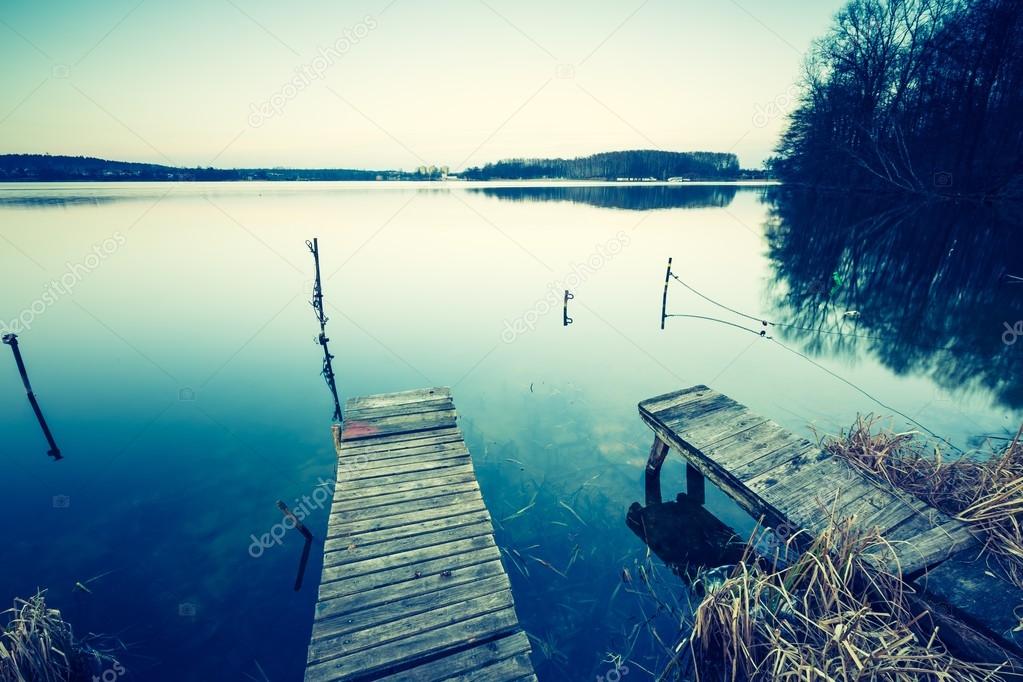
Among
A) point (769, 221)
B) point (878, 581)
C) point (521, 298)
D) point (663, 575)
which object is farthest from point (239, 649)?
point (769, 221)

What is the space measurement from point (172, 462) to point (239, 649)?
5.37 m

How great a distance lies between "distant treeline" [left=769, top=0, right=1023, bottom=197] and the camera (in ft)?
132

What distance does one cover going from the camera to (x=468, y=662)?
4.45m

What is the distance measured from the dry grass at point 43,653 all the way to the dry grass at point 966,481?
10679 millimetres

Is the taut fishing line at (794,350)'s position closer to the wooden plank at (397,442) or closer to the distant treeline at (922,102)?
the wooden plank at (397,442)

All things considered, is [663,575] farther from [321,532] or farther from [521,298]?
[521,298]

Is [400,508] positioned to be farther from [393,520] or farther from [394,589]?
[394,589]

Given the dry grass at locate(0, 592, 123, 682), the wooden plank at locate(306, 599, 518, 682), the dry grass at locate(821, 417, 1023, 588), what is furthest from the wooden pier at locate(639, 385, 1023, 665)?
the dry grass at locate(0, 592, 123, 682)

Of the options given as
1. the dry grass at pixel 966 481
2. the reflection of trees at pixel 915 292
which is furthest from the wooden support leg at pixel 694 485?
the reflection of trees at pixel 915 292

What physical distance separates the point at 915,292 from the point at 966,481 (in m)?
18.7

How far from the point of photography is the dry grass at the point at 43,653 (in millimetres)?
4668

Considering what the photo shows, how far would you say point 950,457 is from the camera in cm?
881

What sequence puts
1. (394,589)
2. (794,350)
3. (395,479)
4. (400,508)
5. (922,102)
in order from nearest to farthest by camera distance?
(394,589) → (400,508) → (395,479) → (794,350) → (922,102)

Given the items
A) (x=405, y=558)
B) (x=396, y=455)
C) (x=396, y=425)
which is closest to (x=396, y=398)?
(x=396, y=425)
